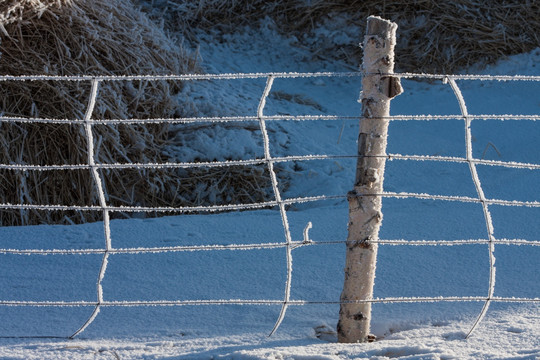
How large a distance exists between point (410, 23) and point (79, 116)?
2.50m

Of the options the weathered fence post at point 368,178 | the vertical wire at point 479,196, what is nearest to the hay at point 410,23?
the vertical wire at point 479,196

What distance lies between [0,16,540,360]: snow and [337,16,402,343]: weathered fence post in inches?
3.6

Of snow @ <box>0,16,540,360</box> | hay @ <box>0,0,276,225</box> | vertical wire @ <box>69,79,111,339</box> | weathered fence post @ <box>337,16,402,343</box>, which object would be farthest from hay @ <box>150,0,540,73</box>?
vertical wire @ <box>69,79,111,339</box>

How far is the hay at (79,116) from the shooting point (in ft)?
12.2

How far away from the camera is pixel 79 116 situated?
12.5ft

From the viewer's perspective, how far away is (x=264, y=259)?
3.00 metres

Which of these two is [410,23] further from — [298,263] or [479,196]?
[479,196]

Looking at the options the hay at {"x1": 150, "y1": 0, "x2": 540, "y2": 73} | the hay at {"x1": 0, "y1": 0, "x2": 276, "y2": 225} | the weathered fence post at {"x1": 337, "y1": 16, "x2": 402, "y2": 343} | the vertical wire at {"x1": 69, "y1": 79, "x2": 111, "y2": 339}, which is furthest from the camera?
the hay at {"x1": 150, "y1": 0, "x2": 540, "y2": 73}

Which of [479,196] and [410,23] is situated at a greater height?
[410,23]

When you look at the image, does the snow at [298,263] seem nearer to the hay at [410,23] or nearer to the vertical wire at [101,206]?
the vertical wire at [101,206]

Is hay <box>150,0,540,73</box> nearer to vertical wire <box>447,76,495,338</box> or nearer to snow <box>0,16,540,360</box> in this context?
snow <box>0,16,540,360</box>

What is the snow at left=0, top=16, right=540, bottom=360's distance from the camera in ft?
7.41

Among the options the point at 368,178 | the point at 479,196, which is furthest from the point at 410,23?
the point at 368,178

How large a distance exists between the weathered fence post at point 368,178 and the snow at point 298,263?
0.09 meters
